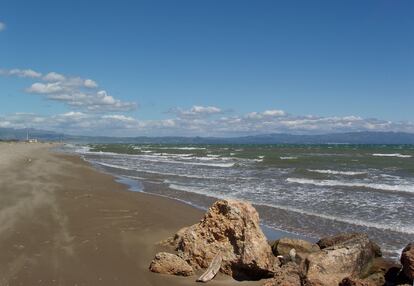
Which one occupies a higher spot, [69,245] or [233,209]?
[233,209]

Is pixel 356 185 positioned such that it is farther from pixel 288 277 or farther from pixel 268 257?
pixel 288 277

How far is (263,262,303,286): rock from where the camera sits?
720 centimetres

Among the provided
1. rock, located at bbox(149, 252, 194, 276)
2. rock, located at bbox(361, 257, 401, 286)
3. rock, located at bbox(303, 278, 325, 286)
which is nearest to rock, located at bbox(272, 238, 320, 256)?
rock, located at bbox(361, 257, 401, 286)

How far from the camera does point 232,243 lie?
9.06 meters

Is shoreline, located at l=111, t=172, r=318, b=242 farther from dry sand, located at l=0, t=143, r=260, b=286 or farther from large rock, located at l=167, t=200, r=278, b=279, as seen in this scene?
large rock, located at l=167, t=200, r=278, b=279

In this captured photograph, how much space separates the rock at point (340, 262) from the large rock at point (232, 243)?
0.95 metres

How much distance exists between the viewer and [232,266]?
873 centimetres

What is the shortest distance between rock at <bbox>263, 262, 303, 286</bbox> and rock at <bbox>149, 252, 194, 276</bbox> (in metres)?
1.70

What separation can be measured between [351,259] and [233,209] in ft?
7.83

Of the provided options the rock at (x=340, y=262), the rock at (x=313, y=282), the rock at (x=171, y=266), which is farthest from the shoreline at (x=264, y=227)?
the rock at (x=313, y=282)

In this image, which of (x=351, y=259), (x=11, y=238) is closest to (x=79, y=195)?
(x=11, y=238)

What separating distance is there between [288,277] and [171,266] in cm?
233

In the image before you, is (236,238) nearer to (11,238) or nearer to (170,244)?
(170,244)

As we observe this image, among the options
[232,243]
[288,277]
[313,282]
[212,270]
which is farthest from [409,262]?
[212,270]
